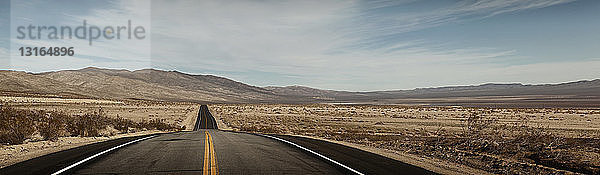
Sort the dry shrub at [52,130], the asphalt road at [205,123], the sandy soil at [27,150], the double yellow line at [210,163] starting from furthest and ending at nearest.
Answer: the asphalt road at [205,123] → the dry shrub at [52,130] → the sandy soil at [27,150] → the double yellow line at [210,163]

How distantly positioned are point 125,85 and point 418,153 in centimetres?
20188

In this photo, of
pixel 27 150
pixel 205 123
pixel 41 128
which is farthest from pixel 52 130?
pixel 205 123

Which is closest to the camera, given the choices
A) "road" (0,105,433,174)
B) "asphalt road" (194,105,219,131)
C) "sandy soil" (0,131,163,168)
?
"road" (0,105,433,174)

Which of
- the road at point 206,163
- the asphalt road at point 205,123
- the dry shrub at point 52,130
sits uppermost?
the dry shrub at point 52,130

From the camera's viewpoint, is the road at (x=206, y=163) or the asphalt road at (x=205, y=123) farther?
the asphalt road at (x=205, y=123)

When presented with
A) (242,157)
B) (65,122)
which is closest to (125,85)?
(65,122)

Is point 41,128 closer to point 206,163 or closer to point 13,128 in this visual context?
point 13,128

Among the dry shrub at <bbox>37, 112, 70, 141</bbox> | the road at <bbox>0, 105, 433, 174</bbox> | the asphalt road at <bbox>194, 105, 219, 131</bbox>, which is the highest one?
the dry shrub at <bbox>37, 112, 70, 141</bbox>

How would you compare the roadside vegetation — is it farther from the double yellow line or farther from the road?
the double yellow line

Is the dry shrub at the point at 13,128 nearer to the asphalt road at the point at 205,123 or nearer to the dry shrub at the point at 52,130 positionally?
the dry shrub at the point at 52,130

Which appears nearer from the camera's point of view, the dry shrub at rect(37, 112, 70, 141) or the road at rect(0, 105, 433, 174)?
the road at rect(0, 105, 433, 174)

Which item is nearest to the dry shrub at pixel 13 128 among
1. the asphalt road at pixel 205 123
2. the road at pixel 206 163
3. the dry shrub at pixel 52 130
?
the dry shrub at pixel 52 130

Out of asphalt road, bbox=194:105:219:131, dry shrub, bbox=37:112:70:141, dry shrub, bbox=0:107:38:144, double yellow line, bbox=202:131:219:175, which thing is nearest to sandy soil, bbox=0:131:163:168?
dry shrub, bbox=37:112:70:141

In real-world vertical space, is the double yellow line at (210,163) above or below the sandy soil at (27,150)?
below
